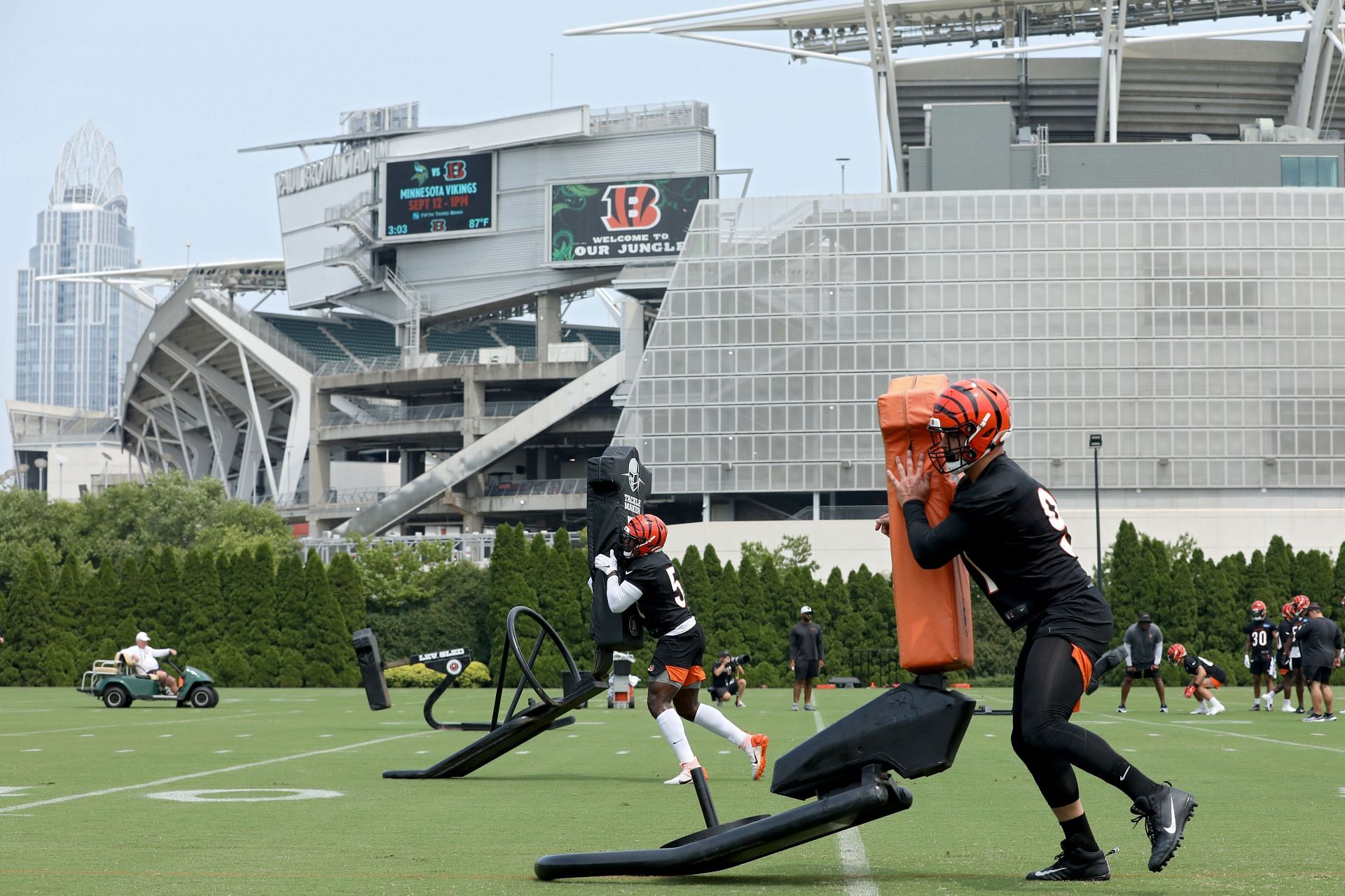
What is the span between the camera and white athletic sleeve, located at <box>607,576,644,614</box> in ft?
39.3

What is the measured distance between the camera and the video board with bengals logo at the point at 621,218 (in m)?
90.5

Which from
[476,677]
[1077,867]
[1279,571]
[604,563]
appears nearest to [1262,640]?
[604,563]

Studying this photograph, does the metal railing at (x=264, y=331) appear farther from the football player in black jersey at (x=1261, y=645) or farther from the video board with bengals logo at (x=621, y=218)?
the football player in black jersey at (x=1261, y=645)

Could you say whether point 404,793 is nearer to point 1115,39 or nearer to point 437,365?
point 1115,39

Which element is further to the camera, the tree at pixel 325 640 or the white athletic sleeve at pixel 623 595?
the tree at pixel 325 640

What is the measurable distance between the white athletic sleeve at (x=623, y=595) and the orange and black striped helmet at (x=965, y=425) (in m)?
5.15

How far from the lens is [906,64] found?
90000 mm

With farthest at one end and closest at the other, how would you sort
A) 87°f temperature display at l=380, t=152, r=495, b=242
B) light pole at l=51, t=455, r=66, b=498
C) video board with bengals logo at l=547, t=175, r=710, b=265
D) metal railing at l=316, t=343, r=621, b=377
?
1. light pole at l=51, t=455, r=66, b=498
2. 87°f temperature display at l=380, t=152, r=495, b=242
3. metal railing at l=316, t=343, r=621, b=377
4. video board with bengals logo at l=547, t=175, r=710, b=265

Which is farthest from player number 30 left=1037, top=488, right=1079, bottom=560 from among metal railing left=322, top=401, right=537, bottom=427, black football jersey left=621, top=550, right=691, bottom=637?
metal railing left=322, top=401, right=537, bottom=427

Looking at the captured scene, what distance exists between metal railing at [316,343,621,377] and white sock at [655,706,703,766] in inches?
3330

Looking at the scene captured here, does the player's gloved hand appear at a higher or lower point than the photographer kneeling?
higher

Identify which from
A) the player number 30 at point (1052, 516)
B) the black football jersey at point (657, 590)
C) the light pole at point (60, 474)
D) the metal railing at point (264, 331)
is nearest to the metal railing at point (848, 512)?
the metal railing at point (264, 331)

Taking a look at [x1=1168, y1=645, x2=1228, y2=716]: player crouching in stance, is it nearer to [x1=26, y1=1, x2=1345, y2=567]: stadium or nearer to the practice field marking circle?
the practice field marking circle

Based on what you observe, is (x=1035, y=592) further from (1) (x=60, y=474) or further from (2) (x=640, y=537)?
(1) (x=60, y=474)
